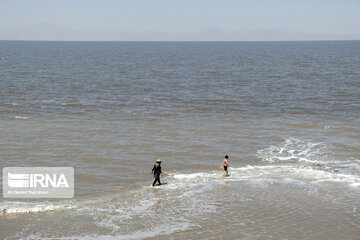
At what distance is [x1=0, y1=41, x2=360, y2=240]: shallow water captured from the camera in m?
15.6

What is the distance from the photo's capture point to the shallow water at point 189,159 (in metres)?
15.6

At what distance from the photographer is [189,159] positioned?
25172 mm

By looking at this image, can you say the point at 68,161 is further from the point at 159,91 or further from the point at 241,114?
the point at 159,91

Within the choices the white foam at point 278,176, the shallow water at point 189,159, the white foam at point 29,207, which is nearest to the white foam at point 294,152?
the shallow water at point 189,159

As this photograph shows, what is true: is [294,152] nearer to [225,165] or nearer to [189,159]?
[189,159]

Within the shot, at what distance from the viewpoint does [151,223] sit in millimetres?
15742

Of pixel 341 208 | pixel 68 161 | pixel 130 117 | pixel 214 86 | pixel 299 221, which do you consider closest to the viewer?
pixel 299 221

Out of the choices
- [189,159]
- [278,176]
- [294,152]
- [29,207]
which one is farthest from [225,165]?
[29,207]

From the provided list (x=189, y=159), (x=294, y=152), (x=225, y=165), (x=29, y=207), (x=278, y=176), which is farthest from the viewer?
(x=294, y=152)

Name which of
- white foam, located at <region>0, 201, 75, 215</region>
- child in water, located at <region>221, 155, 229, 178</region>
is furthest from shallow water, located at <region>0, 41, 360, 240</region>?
child in water, located at <region>221, 155, 229, 178</region>

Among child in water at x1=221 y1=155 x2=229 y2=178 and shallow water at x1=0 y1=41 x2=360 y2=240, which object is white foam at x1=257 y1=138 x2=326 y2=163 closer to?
shallow water at x1=0 y1=41 x2=360 y2=240

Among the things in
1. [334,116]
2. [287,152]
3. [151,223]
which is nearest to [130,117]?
[287,152]

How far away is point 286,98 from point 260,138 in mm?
18145

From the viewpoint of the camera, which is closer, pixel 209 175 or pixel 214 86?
pixel 209 175
